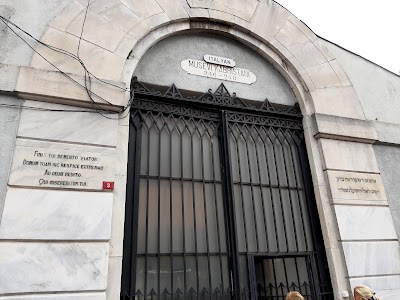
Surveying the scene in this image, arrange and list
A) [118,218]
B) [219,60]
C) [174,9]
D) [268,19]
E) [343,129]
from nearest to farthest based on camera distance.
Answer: [118,218], [174,9], [343,129], [219,60], [268,19]

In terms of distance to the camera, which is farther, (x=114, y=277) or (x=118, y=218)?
(x=118, y=218)

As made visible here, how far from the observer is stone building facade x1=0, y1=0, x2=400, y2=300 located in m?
3.78

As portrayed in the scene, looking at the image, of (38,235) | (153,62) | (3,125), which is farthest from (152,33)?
(38,235)

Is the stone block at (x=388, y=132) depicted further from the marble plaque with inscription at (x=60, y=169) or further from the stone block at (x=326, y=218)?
the marble plaque with inscription at (x=60, y=169)

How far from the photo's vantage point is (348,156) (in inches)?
227

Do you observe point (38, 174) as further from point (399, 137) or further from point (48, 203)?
point (399, 137)

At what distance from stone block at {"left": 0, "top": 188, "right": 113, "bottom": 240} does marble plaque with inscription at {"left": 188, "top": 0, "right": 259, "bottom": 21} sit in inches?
161

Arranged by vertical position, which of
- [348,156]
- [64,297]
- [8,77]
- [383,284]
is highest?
[8,77]

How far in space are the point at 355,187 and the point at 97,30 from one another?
5.04m

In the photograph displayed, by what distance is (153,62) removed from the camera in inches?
217

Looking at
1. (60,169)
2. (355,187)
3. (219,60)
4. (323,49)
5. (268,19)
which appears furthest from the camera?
(323,49)

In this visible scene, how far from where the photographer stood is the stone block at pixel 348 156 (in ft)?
18.4

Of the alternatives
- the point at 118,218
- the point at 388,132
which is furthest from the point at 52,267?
the point at 388,132

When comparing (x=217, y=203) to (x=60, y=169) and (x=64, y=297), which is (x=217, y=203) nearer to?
(x=60, y=169)
